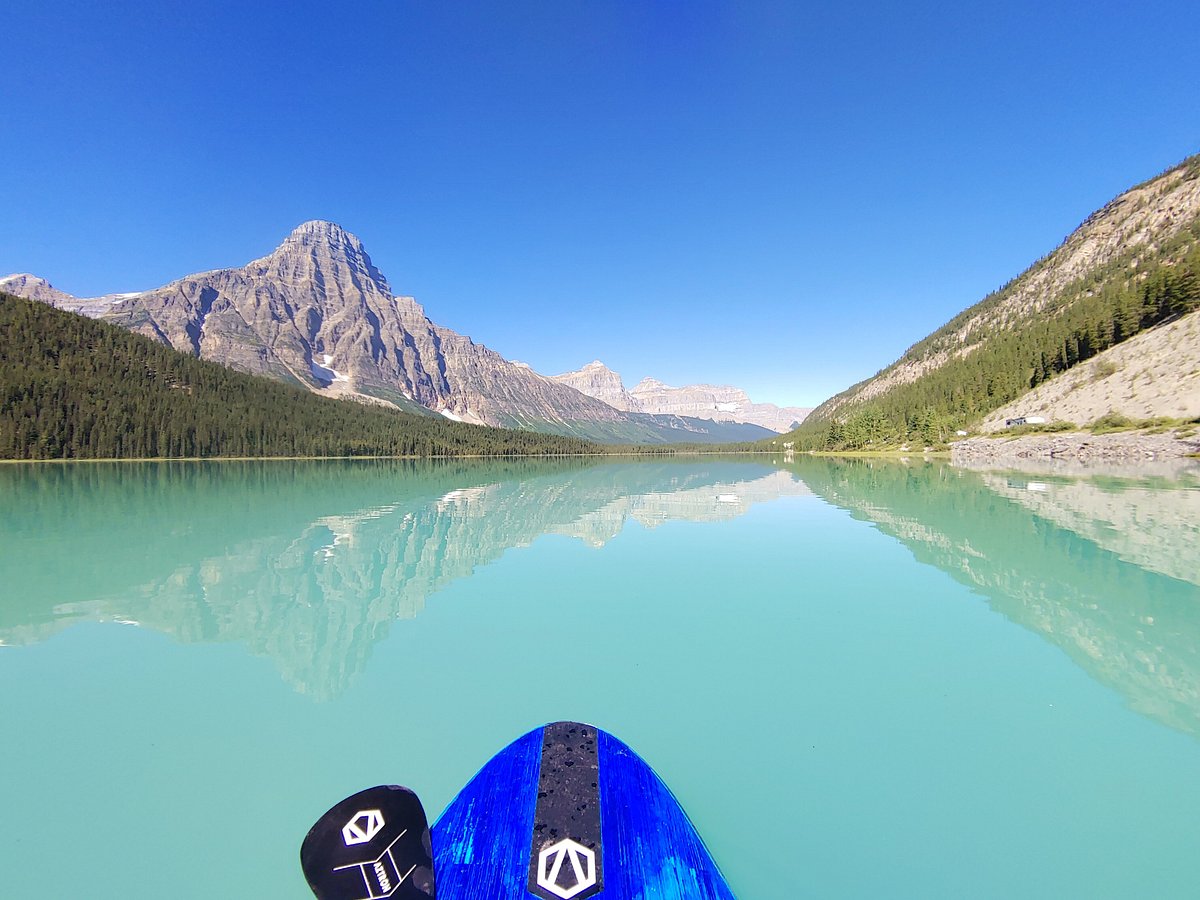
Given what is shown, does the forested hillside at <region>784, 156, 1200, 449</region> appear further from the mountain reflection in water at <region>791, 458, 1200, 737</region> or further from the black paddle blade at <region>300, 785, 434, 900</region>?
the black paddle blade at <region>300, 785, 434, 900</region>

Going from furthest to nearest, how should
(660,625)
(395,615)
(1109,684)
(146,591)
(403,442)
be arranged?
(403,442) < (146,591) < (395,615) < (660,625) < (1109,684)

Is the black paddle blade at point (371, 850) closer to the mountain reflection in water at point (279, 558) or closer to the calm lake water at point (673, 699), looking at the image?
the calm lake water at point (673, 699)

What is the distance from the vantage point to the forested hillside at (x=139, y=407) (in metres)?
116

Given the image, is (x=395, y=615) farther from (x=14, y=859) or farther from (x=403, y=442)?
(x=403, y=442)

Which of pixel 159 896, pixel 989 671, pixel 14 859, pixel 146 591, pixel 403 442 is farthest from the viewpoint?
pixel 403 442

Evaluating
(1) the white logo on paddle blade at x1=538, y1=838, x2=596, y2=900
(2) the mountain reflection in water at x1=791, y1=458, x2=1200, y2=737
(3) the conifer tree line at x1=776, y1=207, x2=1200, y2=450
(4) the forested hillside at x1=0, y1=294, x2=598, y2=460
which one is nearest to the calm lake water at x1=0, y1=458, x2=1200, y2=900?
(2) the mountain reflection in water at x1=791, y1=458, x2=1200, y2=737

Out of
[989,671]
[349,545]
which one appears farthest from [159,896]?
[349,545]

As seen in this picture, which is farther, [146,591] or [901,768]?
[146,591]

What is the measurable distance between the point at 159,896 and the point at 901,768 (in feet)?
27.2

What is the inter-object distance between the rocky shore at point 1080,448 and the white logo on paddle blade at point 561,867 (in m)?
79.1

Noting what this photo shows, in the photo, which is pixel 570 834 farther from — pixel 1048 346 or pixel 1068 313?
pixel 1068 313

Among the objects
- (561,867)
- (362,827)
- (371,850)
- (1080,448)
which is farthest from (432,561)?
(1080,448)

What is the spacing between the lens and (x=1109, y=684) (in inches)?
334

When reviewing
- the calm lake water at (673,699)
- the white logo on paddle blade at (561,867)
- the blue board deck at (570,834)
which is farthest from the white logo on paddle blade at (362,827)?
the calm lake water at (673,699)
